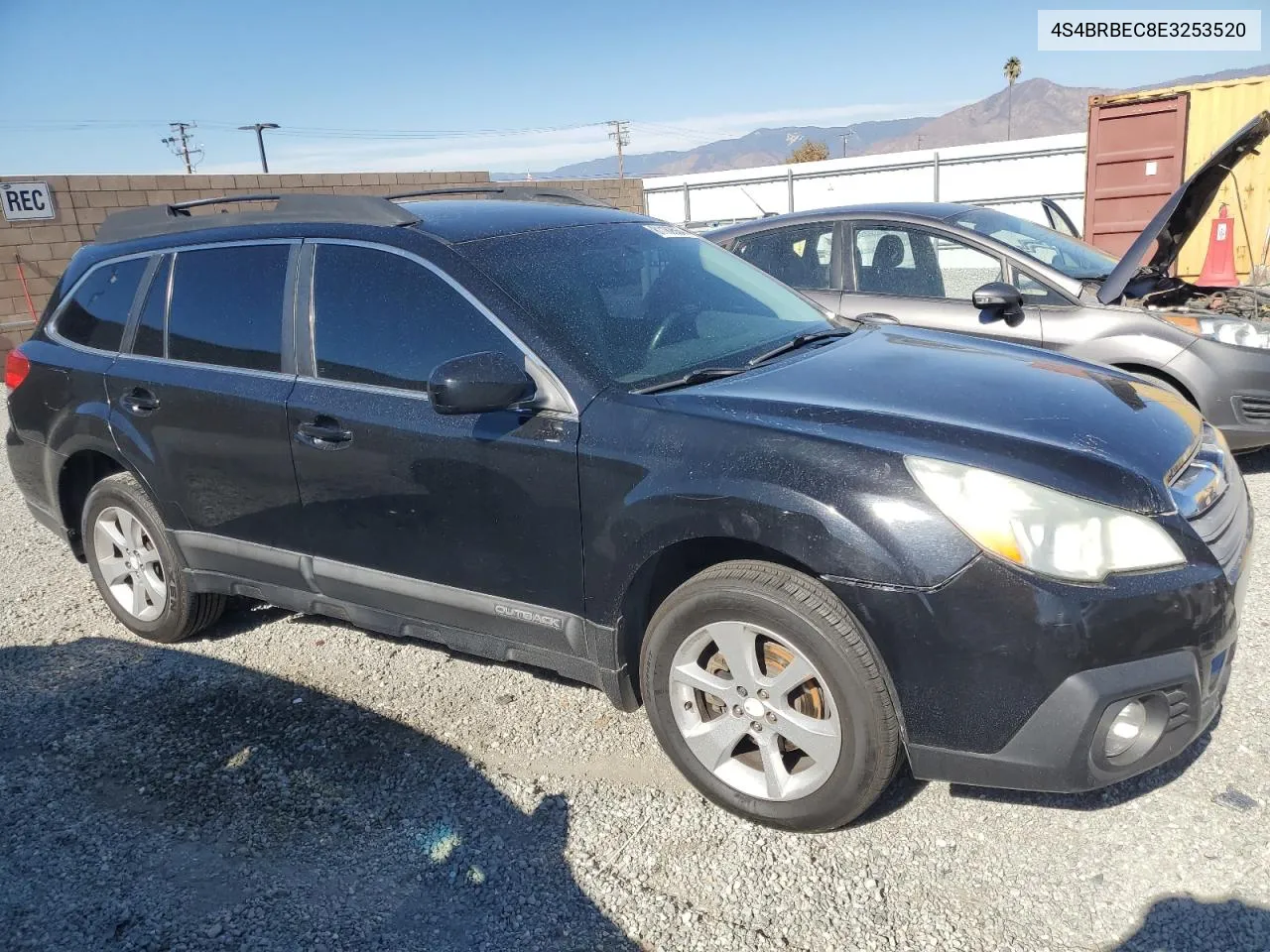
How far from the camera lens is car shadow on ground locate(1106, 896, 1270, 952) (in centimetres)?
228

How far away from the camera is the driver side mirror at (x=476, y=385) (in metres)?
2.85

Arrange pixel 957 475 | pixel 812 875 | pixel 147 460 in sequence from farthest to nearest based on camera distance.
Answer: pixel 147 460 → pixel 812 875 → pixel 957 475

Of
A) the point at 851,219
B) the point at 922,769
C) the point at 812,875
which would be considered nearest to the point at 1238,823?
the point at 922,769

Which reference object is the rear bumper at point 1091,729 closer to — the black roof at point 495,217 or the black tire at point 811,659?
the black tire at point 811,659

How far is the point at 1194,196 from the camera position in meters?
5.85

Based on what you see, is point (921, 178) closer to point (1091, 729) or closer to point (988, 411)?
point (988, 411)

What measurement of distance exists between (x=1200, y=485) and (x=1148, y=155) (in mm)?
12600

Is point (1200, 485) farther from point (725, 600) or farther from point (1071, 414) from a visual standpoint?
point (725, 600)

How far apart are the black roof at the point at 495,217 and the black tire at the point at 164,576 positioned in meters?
1.77

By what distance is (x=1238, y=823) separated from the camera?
2.69 metres

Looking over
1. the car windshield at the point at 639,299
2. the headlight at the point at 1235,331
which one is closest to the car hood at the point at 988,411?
the car windshield at the point at 639,299

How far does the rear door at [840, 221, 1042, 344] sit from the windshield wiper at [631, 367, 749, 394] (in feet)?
9.33

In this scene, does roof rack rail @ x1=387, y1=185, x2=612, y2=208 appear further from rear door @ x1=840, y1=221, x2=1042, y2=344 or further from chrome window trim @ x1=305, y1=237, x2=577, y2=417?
rear door @ x1=840, y1=221, x2=1042, y2=344

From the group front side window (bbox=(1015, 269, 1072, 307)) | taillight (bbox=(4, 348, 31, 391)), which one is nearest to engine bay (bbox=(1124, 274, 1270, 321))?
front side window (bbox=(1015, 269, 1072, 307))
